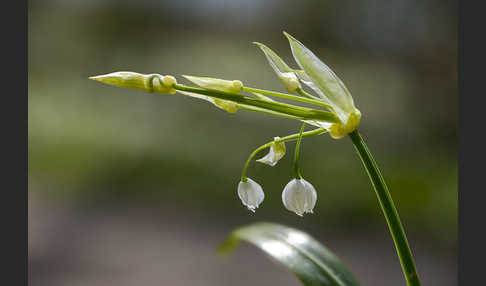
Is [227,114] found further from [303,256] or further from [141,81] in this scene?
[141,81]

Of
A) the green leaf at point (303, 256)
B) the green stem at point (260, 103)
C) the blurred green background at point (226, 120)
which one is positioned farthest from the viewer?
the blurred green background at point (226, 120)

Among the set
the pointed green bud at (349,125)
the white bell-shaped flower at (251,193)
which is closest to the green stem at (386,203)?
the pointed green bud at (349,125)

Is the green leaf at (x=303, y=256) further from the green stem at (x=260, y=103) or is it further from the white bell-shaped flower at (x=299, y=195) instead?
the green stem at (x=260, y=103)

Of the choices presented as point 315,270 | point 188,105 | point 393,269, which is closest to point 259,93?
point 315,270

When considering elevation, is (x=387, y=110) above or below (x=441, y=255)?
above

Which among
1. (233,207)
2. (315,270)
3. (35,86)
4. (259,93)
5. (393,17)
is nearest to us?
(259,93)

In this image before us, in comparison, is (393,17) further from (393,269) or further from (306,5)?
(393,269)

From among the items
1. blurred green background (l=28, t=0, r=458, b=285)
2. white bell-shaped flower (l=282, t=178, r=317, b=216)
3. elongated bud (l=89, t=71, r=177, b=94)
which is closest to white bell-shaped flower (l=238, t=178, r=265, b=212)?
white bell-shaped flower (l=282, t=178, r=317, b=216)
